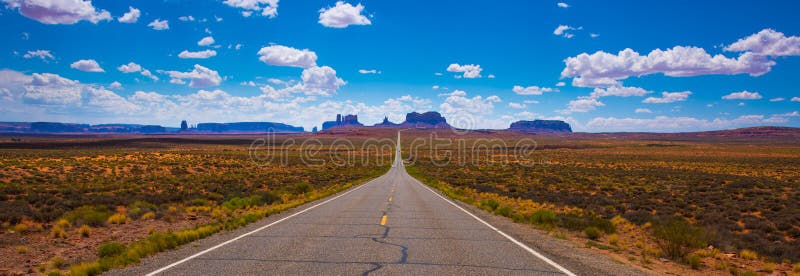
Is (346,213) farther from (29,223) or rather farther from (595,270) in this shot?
(29,223)

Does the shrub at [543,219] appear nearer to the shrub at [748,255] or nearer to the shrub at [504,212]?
the shrub at [504,212]

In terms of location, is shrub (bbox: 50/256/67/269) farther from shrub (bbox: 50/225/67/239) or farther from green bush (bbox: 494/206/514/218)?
green bush (bbox: 494/206/514/218)

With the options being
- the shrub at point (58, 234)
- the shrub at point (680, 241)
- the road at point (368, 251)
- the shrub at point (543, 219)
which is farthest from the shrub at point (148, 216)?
the shrub at point (680, 241)

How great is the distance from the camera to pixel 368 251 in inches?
310

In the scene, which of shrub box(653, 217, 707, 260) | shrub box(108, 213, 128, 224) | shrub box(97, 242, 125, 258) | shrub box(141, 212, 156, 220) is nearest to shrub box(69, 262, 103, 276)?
shrub box(97, 242, 125, 258)

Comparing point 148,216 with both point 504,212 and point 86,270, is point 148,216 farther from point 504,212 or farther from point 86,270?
point 504,212

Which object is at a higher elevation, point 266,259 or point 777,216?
point 266,259

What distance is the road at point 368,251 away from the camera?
6516 millimetres

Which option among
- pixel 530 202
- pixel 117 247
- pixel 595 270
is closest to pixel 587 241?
pixel 595 270

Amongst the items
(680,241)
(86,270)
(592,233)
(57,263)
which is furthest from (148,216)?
(680,241)

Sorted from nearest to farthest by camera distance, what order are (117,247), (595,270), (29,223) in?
(595,270)
(117,247)
(29,223)

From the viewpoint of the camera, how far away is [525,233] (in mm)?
11070

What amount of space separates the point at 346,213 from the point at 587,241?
7.55 metres

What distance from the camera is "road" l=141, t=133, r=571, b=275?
6.52 meters
